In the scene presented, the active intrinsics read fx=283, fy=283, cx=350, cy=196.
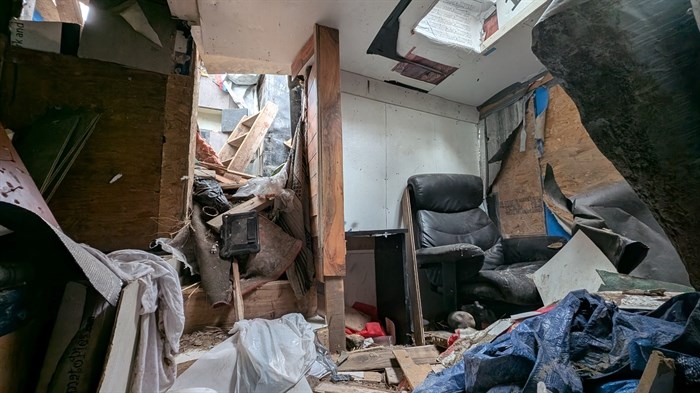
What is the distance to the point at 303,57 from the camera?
2002mm

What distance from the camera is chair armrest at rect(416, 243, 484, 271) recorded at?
5.19ft

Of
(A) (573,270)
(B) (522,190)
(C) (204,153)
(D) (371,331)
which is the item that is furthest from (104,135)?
(B) (522,190)

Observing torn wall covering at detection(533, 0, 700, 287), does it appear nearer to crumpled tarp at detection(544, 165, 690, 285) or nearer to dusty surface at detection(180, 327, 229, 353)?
crumpled tarp at detection(544, 165, 690, 285)

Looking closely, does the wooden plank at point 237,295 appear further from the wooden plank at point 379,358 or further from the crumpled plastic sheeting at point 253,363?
the wooden plank at point 379,358

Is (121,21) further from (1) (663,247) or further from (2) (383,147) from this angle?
(1) (663,247)

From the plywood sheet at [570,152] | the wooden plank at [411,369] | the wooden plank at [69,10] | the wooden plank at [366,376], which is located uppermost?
the wooden plank at [69,10]

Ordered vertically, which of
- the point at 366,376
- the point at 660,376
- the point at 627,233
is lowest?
the point at 366,376

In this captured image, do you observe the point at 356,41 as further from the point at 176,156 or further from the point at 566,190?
the point at 566,190

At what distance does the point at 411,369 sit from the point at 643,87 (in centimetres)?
132

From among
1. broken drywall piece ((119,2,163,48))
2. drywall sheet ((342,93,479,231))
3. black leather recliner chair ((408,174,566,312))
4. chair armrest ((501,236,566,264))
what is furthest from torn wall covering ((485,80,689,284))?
broken drywall piece ((119,2,163,48))

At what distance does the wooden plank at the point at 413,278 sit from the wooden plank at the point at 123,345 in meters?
1.44

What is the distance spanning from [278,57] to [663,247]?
2.57 m

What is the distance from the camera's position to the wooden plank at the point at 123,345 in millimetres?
587

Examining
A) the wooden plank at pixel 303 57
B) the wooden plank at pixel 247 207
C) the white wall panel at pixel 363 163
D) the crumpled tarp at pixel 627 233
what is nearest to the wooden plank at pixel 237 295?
the wooden plank at pixel 247 207
